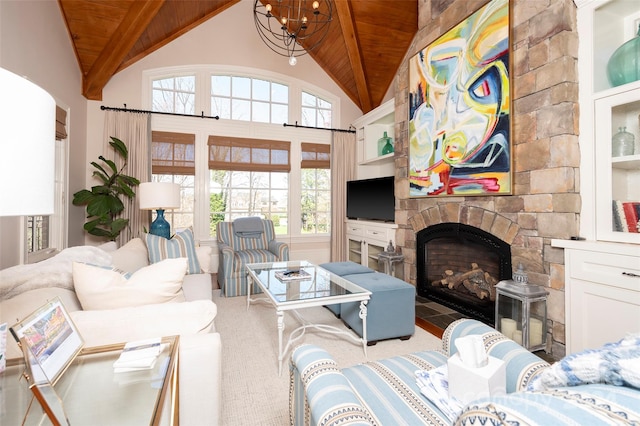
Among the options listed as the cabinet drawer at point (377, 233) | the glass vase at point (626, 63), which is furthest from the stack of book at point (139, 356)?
the cabinet drawer at point (377, 233)

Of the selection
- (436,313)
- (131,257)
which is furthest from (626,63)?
(131,257)

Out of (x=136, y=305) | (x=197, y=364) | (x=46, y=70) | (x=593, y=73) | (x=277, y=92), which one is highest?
(x=277, y=92)

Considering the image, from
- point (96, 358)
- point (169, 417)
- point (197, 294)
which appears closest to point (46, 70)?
point (197, 294)

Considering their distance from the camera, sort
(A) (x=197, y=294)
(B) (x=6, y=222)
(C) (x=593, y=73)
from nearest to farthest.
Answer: (C) (x=593, y=73) < (A) (x=197, y=294) < (B) (x=6, y=222)

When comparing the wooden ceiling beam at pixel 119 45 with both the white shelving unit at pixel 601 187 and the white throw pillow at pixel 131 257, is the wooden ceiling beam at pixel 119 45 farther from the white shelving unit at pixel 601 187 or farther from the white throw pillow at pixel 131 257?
the white shelving unit at pixel 601 187

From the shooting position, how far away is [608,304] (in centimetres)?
188

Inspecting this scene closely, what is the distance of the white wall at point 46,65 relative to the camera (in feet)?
8.10

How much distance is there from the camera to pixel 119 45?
3.66 meters

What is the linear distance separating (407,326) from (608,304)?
1.28 metres

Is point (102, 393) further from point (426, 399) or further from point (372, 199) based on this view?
point (372, 199)

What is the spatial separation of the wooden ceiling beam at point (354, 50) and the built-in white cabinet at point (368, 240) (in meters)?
2.16

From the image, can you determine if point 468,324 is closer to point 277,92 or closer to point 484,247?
point 484,247

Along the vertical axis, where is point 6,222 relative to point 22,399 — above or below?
above

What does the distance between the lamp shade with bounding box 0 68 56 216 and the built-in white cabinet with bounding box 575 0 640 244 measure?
9.05 feet
